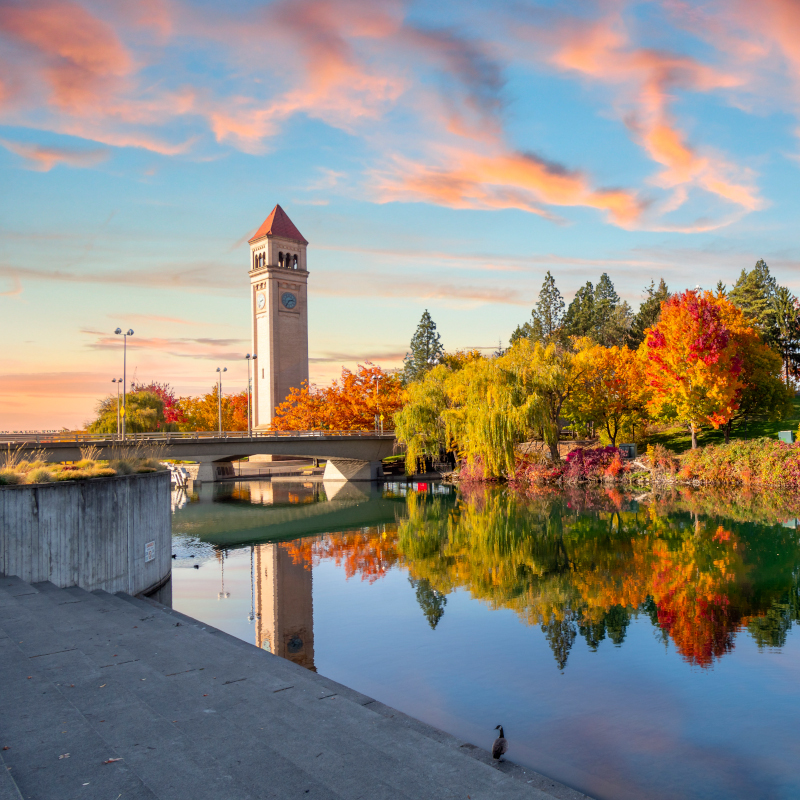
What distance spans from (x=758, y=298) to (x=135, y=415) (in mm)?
73588

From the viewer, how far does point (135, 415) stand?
73625mm

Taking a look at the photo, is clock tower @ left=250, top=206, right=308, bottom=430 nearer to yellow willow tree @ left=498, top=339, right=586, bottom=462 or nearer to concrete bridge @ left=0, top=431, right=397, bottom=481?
concrete bridge @ left=0, top=431, right=397, bottom=481

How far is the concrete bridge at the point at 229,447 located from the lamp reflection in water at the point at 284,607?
51.1ft

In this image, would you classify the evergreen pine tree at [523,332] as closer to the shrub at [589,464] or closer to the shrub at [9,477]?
the shrub at [589,464]

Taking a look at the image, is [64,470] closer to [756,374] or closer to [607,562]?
[607,562]

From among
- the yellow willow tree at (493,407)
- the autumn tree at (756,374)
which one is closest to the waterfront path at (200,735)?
the yellow willow tree at (493,407)

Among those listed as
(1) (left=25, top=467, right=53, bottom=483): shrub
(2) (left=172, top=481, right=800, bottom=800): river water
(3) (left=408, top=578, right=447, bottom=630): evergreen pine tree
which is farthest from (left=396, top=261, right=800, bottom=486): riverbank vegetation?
(1) (left=25, top=467, right=53, bottom=483): shrub

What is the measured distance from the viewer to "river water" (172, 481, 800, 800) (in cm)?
963

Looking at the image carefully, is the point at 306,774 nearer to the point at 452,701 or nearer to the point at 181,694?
the point at 181,694

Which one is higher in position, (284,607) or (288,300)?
(288,300)

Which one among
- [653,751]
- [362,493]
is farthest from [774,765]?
[362,493]

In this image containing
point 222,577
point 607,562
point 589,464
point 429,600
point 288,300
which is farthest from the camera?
point 288,300

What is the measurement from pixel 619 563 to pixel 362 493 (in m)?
31.6

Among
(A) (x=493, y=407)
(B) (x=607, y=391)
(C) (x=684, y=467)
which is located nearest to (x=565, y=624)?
(A) (x=493, y=407)
